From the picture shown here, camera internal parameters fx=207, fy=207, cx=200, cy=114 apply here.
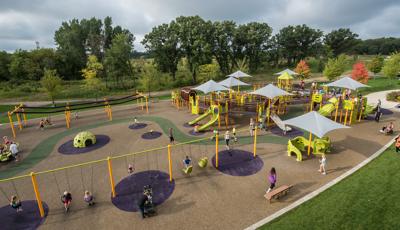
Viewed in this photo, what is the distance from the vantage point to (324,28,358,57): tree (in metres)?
81.6

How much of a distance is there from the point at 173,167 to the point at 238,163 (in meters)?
4.24

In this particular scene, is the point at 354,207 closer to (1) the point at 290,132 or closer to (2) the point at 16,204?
(1) the point at 290,132

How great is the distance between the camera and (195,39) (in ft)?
159

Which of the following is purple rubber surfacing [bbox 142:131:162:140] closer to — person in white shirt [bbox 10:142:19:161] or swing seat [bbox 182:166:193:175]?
swing seat [bbox 182:166:193:175]

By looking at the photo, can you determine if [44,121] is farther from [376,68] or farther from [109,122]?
[376,68]

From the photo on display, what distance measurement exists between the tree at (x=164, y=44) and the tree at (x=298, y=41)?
144ft

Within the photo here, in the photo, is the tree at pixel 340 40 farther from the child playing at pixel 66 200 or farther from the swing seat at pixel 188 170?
the child playing at pixel 66 200

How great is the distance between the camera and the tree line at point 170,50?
48.4 metres

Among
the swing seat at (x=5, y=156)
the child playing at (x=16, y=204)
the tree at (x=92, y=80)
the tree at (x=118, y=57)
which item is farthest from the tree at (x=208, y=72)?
the child playing at (x=16, y=204)

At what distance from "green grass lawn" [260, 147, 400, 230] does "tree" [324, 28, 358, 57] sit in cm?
8851

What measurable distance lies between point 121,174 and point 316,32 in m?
81.2

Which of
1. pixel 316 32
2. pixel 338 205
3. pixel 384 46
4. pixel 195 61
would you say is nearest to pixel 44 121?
pixel 338 205

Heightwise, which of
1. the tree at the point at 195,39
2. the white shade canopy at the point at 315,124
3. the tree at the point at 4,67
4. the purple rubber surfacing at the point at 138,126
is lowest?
the purple rubber surfacing at the point at 138,126

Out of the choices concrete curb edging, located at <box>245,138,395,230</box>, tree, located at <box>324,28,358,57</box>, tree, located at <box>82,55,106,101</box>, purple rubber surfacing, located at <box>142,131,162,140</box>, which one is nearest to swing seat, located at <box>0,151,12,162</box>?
purple rubber surfacing, located at <box>142,131,162,140</box>
